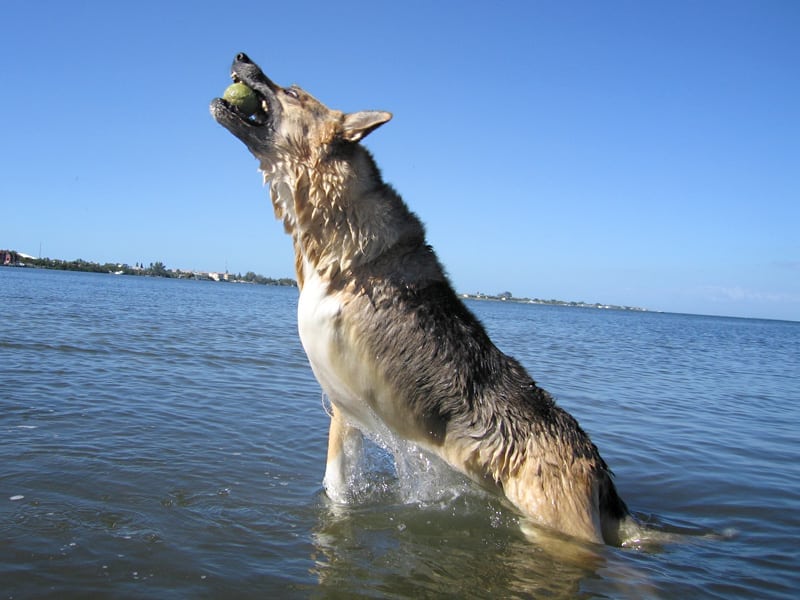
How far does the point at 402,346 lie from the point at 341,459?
5.25 feet

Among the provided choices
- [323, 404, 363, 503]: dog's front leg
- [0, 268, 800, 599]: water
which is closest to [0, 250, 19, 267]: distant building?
[0, 268, 800, 599]: water

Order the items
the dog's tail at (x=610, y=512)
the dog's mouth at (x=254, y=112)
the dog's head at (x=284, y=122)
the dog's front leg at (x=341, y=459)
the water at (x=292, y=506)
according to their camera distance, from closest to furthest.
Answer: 1. the water at (x=292, y=506)
2. the dog's tail at (x=610, y=512)
3. the dog's head at (x=284, y=122)
4. the dog's mouth at (x=254, y=112)
5. the dog's front leg at (x=341, y=459)

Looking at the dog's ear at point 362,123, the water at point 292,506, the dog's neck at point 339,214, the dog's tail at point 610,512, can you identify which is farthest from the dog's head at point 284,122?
the dog's tail at point 610,512

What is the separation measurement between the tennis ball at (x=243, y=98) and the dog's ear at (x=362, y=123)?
3.19 ft

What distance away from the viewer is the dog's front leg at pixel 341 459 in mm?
5977

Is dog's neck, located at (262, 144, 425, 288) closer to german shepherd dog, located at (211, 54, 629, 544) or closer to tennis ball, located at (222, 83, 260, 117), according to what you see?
german shepherd dog, located at (211, 54, 629, 544)

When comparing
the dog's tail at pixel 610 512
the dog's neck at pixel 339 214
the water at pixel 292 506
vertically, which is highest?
the dog's neck at pixel 339 214

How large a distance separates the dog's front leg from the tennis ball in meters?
2.95

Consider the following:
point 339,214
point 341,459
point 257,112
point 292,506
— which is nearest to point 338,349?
point 339,214

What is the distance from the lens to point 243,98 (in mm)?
5797

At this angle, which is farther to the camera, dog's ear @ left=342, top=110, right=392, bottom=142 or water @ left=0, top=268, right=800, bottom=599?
dog's ear @ left=342, top=110, right=392, bottom=142

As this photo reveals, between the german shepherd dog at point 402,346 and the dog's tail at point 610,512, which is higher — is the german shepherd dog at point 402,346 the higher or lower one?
the higher one

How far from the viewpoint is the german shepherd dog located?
4.97m

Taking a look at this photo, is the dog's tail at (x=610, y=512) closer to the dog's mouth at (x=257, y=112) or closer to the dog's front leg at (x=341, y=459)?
the dog's front leg at (x=341, y=459)
